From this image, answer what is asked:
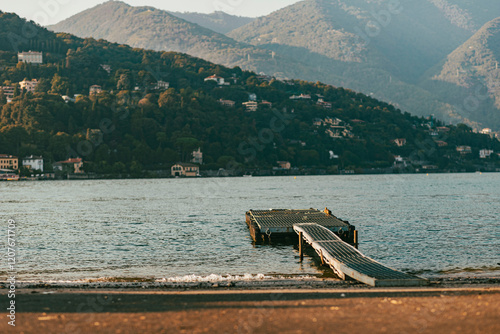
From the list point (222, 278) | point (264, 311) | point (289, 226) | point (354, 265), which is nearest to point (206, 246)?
point (289, 226)

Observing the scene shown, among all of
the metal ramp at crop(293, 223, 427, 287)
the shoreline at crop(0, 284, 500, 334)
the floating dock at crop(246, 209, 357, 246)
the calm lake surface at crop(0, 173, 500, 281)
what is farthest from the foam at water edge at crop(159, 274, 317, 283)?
the floating dock at crop(246, 209, 357, 246)

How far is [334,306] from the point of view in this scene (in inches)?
616

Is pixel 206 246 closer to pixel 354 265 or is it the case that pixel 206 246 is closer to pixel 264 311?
pixel 354 265

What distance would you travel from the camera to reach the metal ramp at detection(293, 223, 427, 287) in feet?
64.4

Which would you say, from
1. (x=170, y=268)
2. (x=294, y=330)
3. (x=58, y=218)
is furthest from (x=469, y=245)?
(x=58, y=218)

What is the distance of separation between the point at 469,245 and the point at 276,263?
14098 mm

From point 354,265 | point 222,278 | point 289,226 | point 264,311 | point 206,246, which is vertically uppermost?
point 264,311

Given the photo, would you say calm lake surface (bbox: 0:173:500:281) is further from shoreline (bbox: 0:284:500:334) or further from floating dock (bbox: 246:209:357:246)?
shoreline (bbox: 0:284:500:334)

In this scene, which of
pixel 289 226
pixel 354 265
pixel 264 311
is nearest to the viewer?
pixel 264 311

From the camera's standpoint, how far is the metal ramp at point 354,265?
1962 centimetres

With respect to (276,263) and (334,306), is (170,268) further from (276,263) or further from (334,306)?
Answer: (334,306)

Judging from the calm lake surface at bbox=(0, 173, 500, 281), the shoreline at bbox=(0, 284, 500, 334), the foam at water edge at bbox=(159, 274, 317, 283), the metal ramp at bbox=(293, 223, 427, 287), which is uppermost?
the shoreline at bbox=(0, 284, 500, 334)

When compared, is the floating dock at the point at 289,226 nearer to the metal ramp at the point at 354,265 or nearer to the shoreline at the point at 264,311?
the metal ramp at the point at 354,265

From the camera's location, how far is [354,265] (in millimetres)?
22828
